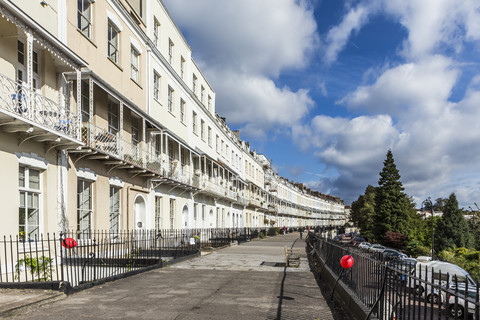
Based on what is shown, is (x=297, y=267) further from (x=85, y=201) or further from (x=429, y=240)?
(x=429, y=240)

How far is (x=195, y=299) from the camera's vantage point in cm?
931

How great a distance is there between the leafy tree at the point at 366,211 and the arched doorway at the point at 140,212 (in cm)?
5183

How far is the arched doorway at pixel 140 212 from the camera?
20.7m

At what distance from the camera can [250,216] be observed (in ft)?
189

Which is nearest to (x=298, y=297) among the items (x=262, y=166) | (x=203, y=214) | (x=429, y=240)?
(x=203, y=214)

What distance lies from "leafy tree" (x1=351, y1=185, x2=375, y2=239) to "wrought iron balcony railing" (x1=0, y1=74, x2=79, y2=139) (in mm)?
59799

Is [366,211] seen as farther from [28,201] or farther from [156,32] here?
[28,201]

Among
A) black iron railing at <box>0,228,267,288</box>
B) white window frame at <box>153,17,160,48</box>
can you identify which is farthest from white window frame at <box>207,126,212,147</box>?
white window frame at <box>153,17,160,48</box>

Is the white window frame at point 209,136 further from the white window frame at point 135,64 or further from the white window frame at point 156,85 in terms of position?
the white window frame at point 135,64

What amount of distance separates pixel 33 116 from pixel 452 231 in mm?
53018

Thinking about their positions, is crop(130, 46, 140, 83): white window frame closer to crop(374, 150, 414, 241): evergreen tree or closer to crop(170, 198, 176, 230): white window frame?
crop(170, 198, 176, 230): white window frame

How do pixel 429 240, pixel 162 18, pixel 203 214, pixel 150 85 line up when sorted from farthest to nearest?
A: pixel 429 240
pixel 203 214
pixel 162 18
pixel 150 85

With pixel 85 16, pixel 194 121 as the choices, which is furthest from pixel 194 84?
pixel 85 16

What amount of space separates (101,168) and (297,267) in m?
8.76
